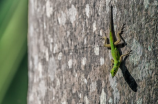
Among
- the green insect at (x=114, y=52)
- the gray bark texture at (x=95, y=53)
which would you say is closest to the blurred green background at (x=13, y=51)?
the gray bark texture at (x=95, y=53)

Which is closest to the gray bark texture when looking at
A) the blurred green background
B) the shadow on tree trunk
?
the shadow on tree trunk

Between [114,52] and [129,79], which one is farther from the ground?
[114,52]

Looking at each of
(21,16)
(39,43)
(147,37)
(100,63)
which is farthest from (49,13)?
(21,16)

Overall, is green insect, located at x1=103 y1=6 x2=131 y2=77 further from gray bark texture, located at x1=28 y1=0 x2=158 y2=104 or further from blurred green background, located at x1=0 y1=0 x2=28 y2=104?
blurred green background, located at x1=0 y1=0 x2=28 y2=104

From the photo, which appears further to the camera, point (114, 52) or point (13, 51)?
point (13, 51)

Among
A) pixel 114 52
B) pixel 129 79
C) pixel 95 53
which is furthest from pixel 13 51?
pixel 129 79

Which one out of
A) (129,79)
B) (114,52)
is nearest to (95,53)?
(114,52)

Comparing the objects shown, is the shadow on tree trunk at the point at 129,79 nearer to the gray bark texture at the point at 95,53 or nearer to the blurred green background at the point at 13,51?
the gray bark texture at the point at 95,53

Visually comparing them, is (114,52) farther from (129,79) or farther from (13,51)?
(13,51)
